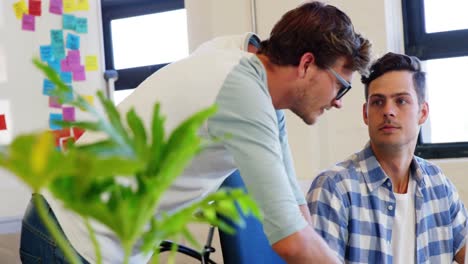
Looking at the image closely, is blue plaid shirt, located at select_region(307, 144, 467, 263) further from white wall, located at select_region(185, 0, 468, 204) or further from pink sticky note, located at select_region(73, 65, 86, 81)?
pink sticky note, located at select_region(73, 65, 86, 81)

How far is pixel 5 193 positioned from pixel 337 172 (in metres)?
1.63

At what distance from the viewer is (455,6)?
10.6 ft

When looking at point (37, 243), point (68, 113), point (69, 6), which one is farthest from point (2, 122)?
point (37, 243)

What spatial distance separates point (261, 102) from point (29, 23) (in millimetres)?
2111

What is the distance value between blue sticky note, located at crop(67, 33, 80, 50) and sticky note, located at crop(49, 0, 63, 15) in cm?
11

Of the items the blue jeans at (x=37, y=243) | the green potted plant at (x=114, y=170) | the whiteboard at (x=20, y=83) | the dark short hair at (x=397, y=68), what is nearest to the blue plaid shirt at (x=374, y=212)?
the dark short hair at (x=397, y=68)

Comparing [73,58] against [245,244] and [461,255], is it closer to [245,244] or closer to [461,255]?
[461,255]

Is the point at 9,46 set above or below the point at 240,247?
above

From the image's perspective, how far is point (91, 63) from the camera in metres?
3.45

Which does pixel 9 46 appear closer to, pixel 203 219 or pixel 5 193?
pixel 5 193

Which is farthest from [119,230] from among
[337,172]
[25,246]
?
[337,172]

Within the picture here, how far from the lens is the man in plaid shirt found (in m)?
1.87

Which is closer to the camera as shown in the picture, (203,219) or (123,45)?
(203,219)

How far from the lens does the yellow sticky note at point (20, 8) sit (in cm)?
315
